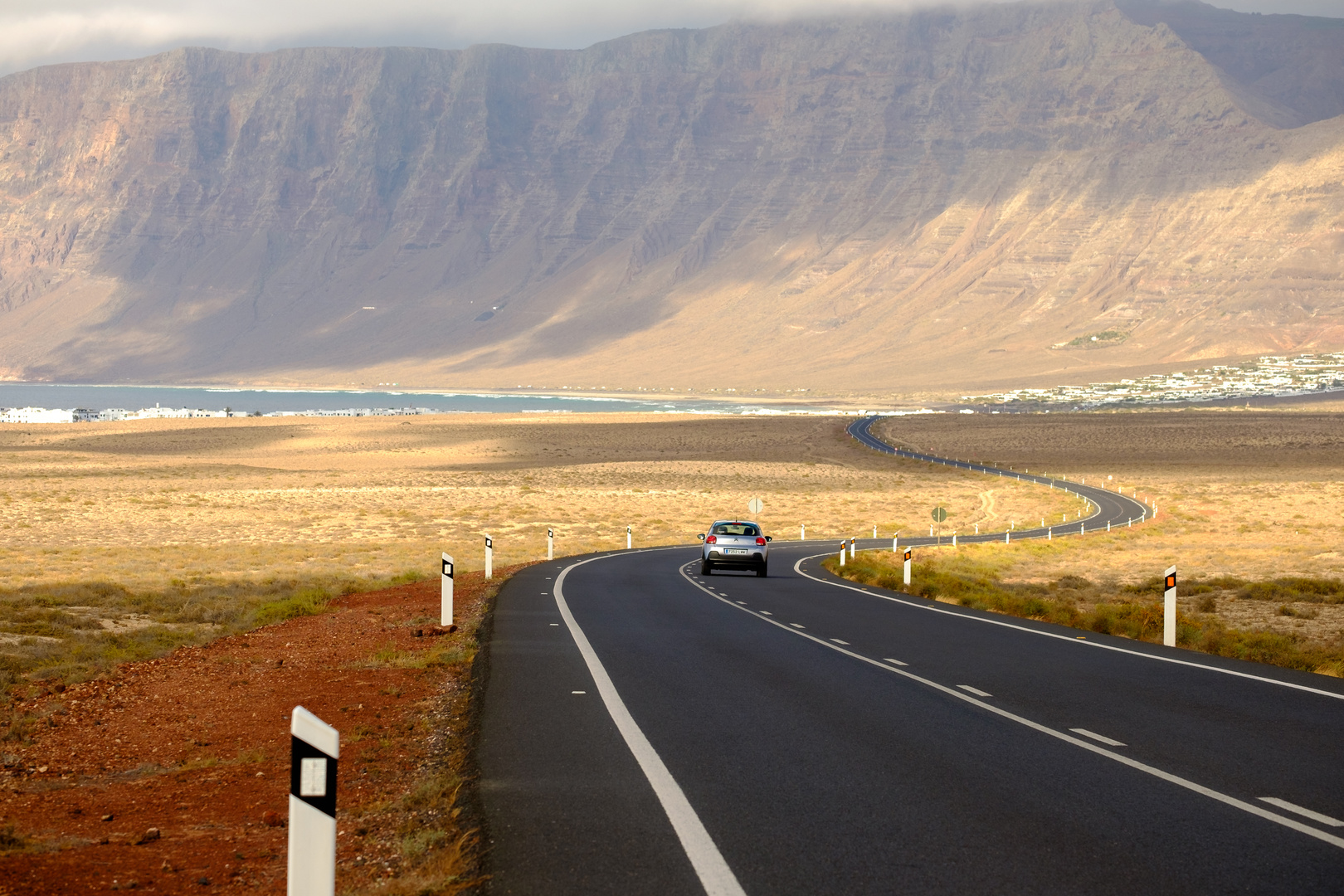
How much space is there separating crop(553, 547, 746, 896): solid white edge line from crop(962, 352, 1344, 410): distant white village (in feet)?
491

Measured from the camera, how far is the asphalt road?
21.9ft

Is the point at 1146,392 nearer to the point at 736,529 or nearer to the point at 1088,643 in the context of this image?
the point at 736,529

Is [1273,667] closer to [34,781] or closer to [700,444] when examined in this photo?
[34,781]

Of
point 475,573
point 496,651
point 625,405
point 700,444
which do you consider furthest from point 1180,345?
point 496,651

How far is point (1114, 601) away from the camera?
87.7 ft

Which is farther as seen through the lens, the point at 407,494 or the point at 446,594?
the point at 407,494

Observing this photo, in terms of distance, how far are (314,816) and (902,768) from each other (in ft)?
15.2

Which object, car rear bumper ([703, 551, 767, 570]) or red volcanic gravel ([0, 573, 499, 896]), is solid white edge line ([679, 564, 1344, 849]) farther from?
car rear bumper ([703, 551, 767, 570])

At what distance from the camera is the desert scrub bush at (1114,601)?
52.8 ft

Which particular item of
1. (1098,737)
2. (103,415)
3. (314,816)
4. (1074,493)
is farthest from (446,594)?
(103,415)

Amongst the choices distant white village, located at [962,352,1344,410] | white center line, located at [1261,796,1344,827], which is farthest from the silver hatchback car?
distant white village, located at [962,352,1344,410]

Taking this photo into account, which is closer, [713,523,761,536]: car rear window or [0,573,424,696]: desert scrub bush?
[0,573,424,696]: desert scrub bush

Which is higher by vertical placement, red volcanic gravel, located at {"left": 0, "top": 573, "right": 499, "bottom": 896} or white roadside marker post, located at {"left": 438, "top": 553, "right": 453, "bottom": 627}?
white roadside marker post, located at {"left": 438, "top": 553, "right": 453, "bottom": 627}

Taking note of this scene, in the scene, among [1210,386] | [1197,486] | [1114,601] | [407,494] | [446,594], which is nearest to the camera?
[446,594]
